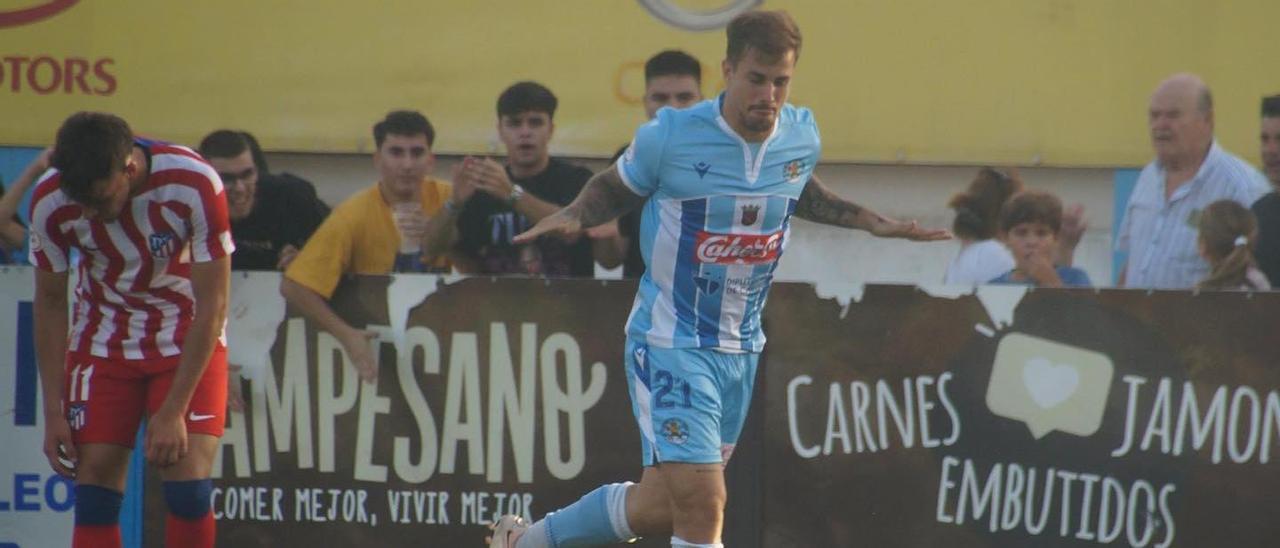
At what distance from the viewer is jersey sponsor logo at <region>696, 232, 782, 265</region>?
570cm

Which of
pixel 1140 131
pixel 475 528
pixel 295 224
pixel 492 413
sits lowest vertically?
pixel 475 528

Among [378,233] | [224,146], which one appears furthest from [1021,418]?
[224,146]

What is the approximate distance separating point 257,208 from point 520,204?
1.37 m

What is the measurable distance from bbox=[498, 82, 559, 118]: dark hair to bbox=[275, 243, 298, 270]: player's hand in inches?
48.0

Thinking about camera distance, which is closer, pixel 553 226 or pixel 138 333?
pixel 553 226

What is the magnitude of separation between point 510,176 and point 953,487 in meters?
2.61

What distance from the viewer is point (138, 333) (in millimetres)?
6215

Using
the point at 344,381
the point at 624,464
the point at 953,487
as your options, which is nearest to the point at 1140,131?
the point at 953,487

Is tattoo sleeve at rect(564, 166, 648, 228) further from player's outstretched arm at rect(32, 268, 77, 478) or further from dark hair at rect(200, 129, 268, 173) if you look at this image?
dark hair at rect(200, 129, 268, 173)

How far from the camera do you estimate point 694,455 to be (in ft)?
18.4

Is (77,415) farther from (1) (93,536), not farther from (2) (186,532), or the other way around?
(2) (186,532)

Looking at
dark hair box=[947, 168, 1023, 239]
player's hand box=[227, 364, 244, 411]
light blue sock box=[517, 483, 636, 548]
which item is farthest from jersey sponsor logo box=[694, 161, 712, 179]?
dark hair box=[947, 168, 1023, 239]

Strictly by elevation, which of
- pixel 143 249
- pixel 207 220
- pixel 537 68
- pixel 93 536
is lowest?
pixel 93 536

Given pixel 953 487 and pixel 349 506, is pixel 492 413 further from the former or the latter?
pixel 953 487
